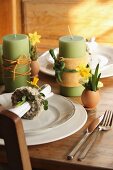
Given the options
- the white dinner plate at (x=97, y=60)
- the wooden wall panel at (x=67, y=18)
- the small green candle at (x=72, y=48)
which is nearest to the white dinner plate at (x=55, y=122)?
the small green candle at (x=72, y=48)

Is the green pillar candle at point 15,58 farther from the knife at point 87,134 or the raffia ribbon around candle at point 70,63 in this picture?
the knife at point 87,134

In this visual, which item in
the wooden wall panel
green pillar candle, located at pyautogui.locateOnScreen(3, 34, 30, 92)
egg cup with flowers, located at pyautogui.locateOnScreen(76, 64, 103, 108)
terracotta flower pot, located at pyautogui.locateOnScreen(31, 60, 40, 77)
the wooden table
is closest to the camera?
the wooden table

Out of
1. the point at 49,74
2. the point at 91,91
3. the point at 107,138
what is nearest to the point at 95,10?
the point at 49,74

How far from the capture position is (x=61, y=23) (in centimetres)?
316

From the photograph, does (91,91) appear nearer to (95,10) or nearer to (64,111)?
(64,111)

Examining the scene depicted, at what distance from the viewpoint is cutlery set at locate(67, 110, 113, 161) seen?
958mm

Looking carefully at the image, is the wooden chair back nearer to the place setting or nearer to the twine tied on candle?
the place setting

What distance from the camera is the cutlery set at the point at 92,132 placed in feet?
3.14

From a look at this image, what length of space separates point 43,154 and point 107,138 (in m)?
0.19

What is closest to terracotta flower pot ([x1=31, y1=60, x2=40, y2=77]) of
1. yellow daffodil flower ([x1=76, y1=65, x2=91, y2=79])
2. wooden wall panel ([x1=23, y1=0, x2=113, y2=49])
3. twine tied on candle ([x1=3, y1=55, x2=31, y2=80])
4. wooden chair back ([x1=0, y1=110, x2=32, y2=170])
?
twine tied on candle ([x1=3, y1=55, x2=31, y2=80])

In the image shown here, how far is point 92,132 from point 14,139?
0.36 meters

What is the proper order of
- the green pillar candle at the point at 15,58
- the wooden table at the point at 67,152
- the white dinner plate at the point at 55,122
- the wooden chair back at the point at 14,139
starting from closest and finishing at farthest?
the wooden chair back at the point at 14,139 < the wooden table at the point at 67,152 < the white dinner plate at the point at 55,122 < the green pillar candle at the point at 15,58

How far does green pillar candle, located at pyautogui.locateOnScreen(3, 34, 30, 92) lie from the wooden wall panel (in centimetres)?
175

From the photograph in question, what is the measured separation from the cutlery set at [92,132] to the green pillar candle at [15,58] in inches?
13.5
